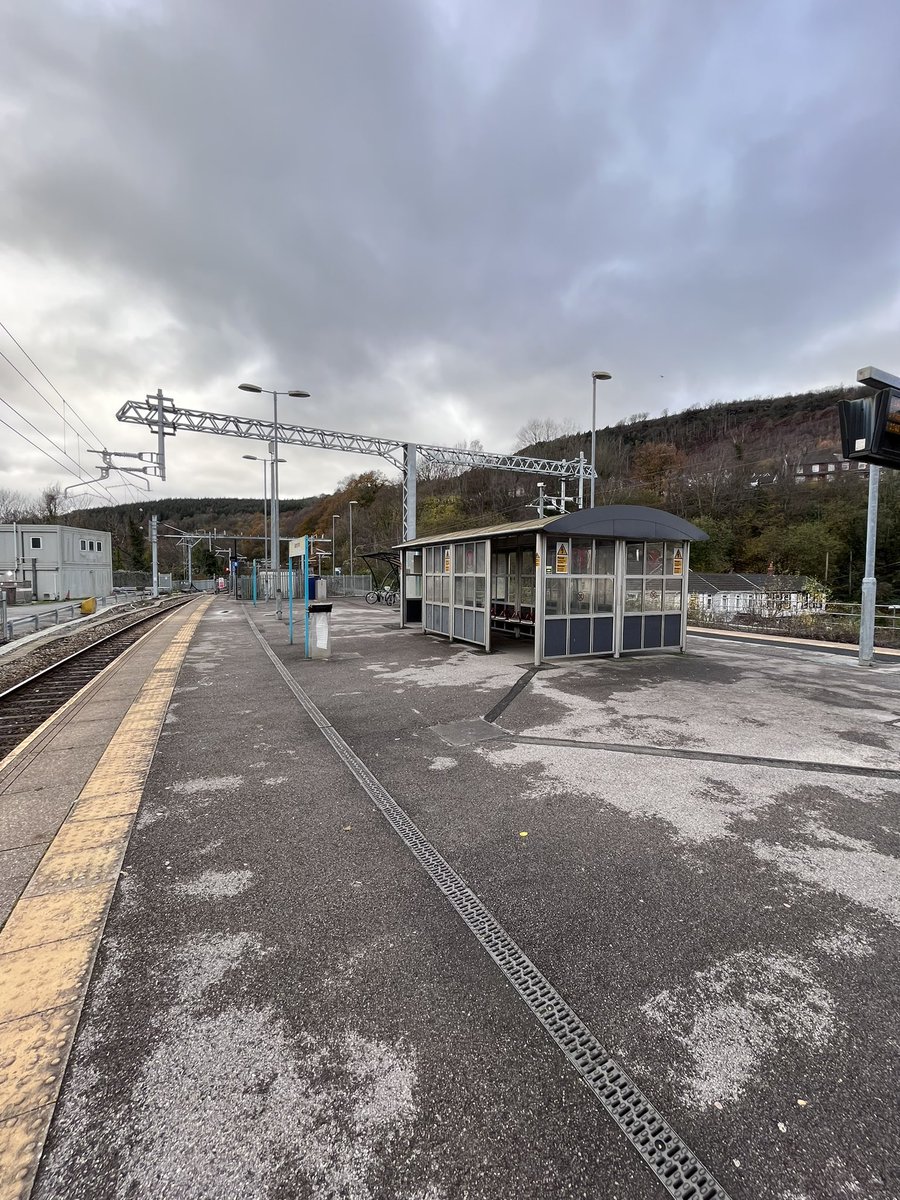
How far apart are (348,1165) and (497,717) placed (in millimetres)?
5049

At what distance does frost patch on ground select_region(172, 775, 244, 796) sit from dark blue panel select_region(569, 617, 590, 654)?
7364 millimetres

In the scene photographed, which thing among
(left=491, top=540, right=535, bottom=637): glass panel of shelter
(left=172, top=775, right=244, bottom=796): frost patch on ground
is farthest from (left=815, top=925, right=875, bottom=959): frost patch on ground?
(left=491, top=540, right=535, bottom=637): glass panel of shelter

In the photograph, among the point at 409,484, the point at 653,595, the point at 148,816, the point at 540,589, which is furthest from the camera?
the point at 409,484

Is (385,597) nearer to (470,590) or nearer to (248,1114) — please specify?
(470,590)

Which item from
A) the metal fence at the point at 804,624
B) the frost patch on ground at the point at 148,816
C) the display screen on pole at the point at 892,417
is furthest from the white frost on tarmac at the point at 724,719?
the metal fence at the point at 804,624

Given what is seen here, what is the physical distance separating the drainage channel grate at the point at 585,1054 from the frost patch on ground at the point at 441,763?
1310 mm

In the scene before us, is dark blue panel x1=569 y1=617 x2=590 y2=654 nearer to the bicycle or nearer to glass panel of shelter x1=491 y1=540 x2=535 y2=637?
glass panel of shelter x1=491 y1=540 x2=535 y2=637

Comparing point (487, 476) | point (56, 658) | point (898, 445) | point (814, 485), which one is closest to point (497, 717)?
point (898, 445)

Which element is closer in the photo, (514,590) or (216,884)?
(216,884)

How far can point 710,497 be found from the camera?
44.6 m

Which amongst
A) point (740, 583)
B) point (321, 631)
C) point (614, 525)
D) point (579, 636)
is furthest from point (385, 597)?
point (740, 583)

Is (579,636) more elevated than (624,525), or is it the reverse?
(624,525)

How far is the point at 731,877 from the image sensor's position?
310cm

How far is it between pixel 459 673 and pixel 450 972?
695 cm
